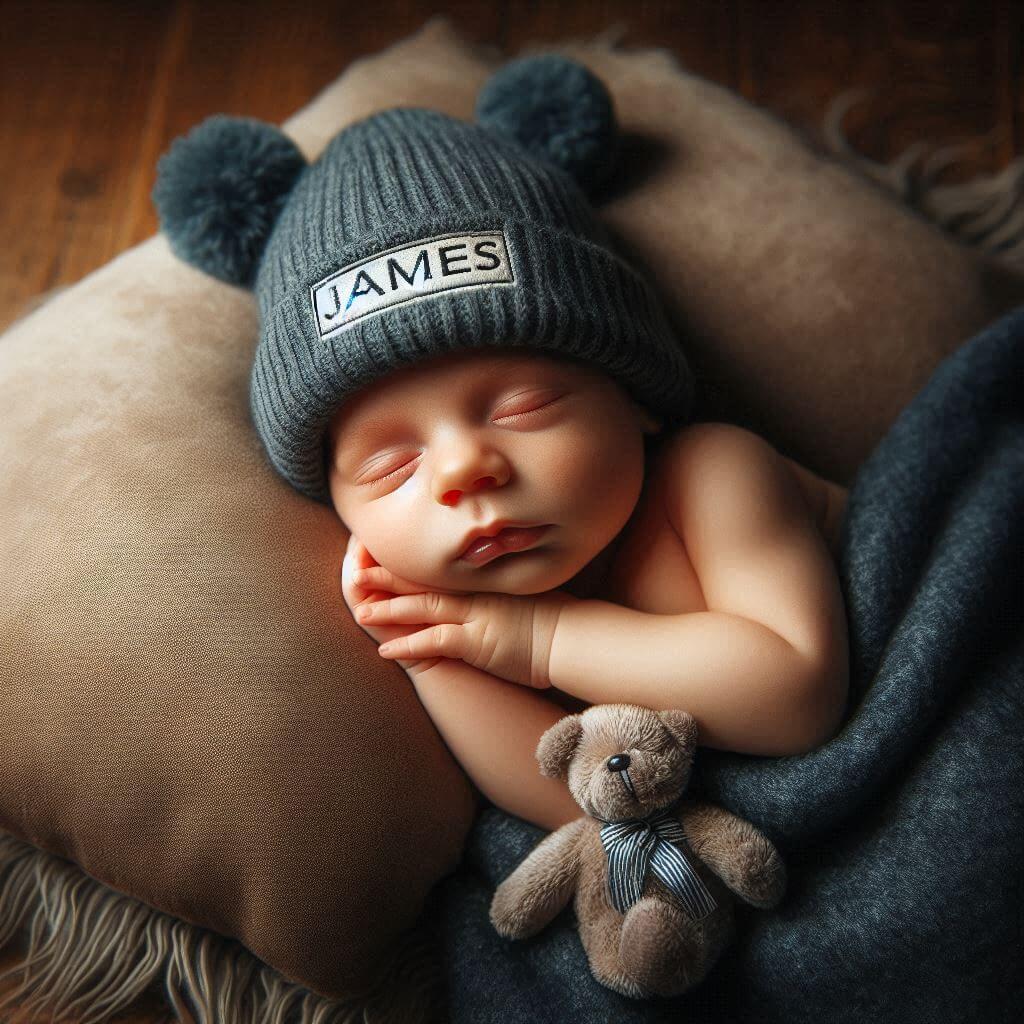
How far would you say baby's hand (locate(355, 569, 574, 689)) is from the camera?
779 mm

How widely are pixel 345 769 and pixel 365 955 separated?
0.15 metres

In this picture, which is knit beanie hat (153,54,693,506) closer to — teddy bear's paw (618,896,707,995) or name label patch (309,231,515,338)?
name label patch (309,231,515,338)

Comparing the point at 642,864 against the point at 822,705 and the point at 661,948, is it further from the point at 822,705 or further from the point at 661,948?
the point at 822,705

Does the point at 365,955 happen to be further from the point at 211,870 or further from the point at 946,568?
the point at 946,568

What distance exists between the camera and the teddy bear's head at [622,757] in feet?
2.23

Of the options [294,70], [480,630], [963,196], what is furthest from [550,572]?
[294,70]

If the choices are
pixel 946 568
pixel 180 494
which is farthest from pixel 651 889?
pixel 180 494

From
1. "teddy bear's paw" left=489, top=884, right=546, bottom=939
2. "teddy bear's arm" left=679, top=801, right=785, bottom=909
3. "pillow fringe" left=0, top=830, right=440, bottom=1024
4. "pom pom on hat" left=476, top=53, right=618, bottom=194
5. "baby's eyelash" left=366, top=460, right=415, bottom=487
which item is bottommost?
"pillow fringe" left=0, top=830, right=440, bottom=1024

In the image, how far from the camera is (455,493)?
0.73 meters

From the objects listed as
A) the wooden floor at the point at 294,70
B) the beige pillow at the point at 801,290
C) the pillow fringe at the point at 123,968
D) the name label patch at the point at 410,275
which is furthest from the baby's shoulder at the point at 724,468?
the wooden floor at the point at 294,70

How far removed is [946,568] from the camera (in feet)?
2.56

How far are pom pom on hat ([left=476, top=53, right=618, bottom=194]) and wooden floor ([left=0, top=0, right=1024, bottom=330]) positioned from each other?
53cm

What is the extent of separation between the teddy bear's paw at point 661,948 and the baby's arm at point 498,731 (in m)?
0.13

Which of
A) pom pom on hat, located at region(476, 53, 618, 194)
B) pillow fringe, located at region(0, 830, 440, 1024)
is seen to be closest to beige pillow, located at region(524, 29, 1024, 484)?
pom pom on hat, located at region(476, 53, 618, 194)
